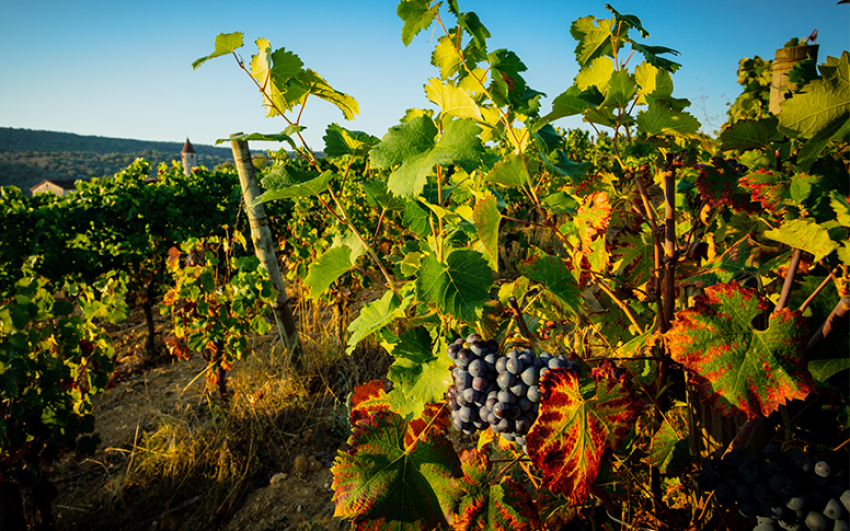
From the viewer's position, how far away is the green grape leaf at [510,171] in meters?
0.82

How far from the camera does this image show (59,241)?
14.7 ft

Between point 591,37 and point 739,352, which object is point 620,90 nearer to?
point 591,37

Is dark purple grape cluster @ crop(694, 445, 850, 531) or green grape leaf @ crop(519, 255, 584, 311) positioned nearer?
dark purple grape cluster @ crop(694, 445, 850, 531)

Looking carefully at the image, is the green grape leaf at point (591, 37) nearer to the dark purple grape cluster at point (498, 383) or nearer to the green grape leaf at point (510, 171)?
the green grape leaf at point (510, 171)

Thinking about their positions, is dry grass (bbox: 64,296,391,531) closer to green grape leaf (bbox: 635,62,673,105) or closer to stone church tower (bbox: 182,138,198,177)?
green grape leaf (bbox: 635,62,673,105)

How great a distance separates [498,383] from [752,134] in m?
0.81

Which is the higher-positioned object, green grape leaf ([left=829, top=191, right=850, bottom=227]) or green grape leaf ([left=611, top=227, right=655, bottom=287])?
green grape leaf ([left=829, top=191, right=850, bottom=227])

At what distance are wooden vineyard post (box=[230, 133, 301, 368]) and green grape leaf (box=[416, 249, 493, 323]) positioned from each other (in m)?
1.91

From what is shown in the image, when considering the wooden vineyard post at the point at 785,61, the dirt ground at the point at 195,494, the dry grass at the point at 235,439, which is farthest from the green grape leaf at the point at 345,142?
the dry grass at the point at 235,439

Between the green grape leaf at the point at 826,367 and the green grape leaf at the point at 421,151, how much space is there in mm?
759

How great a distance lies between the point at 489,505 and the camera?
0.87 metres

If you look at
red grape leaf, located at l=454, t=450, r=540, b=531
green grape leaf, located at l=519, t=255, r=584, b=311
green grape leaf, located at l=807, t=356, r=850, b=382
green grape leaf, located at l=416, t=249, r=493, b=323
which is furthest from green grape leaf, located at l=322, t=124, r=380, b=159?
green grape leaf, located at l=807, t=356, r=850, b=382

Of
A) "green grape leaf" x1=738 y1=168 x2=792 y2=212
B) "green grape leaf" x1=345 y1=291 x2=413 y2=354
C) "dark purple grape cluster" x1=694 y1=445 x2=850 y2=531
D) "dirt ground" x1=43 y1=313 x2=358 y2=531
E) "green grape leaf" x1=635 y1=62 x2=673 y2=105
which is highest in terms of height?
"green grape leaf" x1=635 y1=62 x2=673 y2=105

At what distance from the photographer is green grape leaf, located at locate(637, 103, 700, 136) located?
0.90 meters
